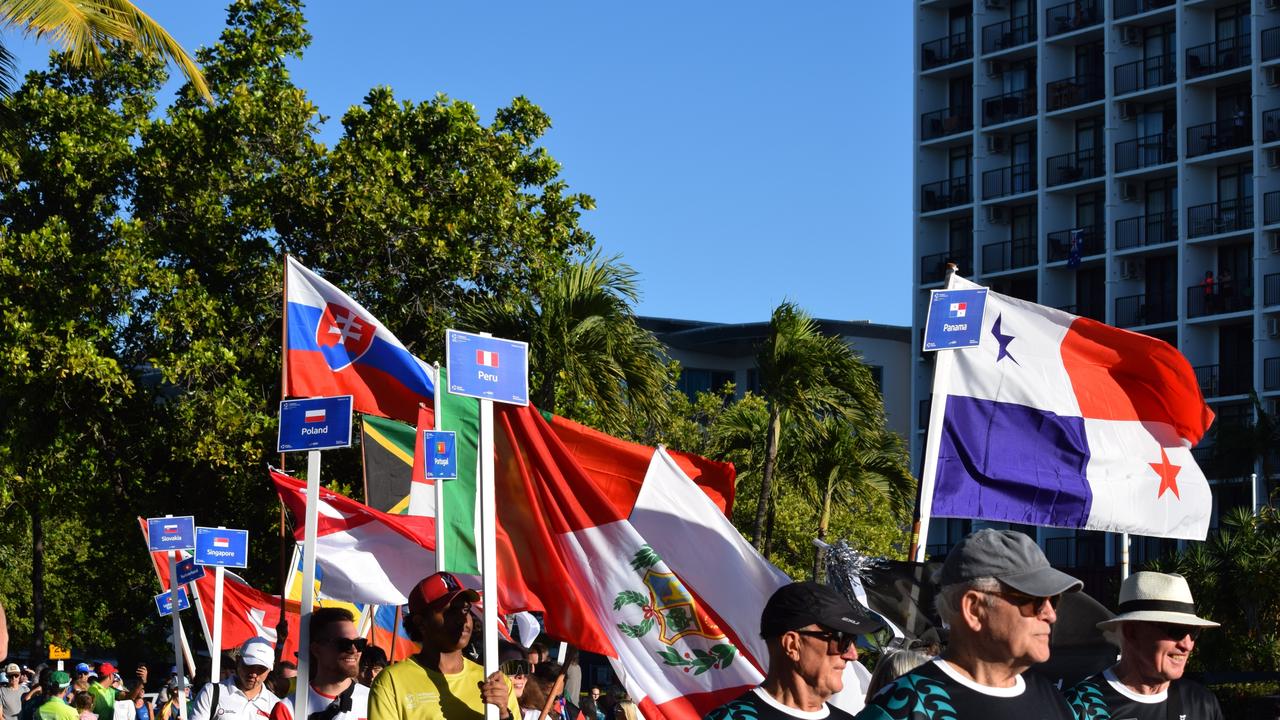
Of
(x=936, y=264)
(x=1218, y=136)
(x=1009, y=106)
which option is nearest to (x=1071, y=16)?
(x=1009, y=106)

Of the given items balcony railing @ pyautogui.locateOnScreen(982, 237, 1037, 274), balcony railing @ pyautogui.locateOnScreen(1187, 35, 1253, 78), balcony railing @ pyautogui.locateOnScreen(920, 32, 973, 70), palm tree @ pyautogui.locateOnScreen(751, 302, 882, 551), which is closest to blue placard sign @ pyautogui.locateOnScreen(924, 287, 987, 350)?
palm tree @ pyautogui.locateOnScreen(751, 302, 882, 551)

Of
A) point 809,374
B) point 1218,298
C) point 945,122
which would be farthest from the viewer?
point 945,122

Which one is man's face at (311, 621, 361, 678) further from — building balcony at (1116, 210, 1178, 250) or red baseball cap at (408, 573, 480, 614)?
building balcony at (1116, 210, 1178, 250)

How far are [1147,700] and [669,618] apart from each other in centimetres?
364

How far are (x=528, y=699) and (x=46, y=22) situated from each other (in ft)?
23.4

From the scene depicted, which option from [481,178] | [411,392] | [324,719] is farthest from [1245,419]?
[324,719]

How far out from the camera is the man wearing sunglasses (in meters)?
7.63

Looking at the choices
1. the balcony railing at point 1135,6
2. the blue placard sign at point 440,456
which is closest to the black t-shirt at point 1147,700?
the blue placard sign at point 440,456

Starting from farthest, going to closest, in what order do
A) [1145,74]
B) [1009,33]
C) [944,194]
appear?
[944,194] → [1009,33] → [1145,74]

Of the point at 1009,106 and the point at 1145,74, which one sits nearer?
the point at 1145,74

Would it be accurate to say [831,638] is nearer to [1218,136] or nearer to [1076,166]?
[1218,136]

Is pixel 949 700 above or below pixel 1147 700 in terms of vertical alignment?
above

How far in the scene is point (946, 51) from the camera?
66.5 metres

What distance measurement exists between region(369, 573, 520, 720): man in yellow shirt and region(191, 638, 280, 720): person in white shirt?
3441 mm
